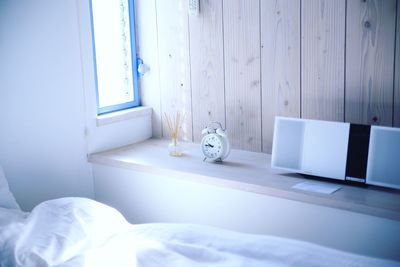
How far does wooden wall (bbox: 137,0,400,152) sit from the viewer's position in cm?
210

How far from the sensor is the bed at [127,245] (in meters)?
1.39

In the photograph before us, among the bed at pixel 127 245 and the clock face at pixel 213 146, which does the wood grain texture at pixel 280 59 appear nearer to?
the clock face at pixel 213 146

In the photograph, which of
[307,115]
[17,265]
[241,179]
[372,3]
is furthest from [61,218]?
[372,3]

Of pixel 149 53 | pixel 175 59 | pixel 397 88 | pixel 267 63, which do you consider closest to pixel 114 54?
pixel 149 53

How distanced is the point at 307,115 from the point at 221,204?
1.82ft

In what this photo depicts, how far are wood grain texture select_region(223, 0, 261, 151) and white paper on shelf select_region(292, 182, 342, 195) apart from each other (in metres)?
0.52

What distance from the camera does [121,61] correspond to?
2.84 metres

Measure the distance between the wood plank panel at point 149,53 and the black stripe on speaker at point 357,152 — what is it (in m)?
1.20

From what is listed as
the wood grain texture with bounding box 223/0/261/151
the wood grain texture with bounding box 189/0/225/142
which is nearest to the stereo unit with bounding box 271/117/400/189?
the wood grain texture with bounding box 223/0/261/151

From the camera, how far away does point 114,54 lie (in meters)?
2.81

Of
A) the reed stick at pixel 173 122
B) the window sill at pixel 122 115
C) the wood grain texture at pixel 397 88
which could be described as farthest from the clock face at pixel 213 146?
the wood grain texture at pixel 397 88

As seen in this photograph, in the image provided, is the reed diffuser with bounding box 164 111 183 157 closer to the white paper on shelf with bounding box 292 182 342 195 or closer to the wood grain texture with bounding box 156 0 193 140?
the wood grain texture with bounding box 156 0 193 140

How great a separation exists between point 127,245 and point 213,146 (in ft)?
3.18

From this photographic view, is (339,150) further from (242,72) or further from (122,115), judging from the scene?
(122,115)
